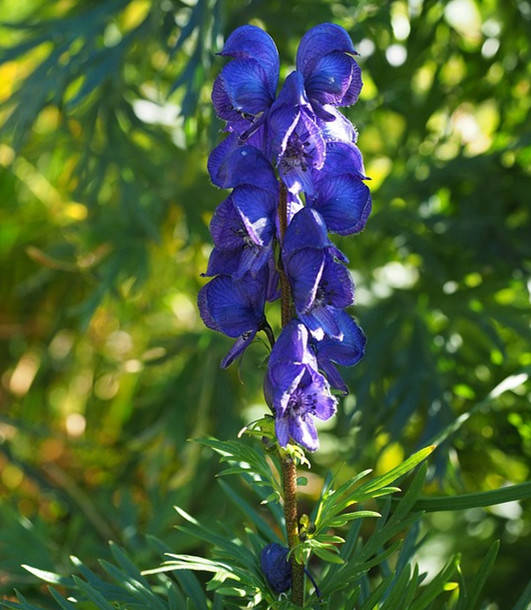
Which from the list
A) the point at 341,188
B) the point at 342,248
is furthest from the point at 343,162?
the point at 342,248

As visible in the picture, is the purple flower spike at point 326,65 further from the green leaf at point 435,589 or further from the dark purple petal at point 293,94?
the green leaf at point 435,589

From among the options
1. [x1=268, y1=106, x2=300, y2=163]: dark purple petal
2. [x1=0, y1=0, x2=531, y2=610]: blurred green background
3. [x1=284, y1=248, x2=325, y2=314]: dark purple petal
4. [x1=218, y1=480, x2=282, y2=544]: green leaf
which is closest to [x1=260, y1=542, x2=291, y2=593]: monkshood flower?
[x1=218, y1=480, x2=282, y2=544]: green leaf

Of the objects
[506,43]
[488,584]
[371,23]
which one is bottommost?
[488,584]

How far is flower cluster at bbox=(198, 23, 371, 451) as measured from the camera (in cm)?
61

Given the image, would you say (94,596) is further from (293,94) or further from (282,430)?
(293,94)

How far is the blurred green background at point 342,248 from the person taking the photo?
1297 mm

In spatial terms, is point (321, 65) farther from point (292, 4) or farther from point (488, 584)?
point (488, 584)

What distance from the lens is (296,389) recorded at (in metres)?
0.63

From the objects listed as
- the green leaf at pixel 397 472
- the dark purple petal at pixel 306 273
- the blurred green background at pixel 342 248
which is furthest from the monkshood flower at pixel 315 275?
the blurred green background at pixel 342 248

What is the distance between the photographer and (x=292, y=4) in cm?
142

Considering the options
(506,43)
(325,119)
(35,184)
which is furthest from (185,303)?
(325,119)

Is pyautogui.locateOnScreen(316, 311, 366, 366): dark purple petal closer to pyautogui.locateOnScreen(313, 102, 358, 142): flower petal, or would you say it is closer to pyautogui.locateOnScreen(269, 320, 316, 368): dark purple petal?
pyautogui.locateOnScreen(269, 320, 316, 368): dark purple petal

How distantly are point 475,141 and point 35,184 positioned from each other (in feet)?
3.41

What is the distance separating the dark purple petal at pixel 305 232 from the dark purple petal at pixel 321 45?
0.38 ft
